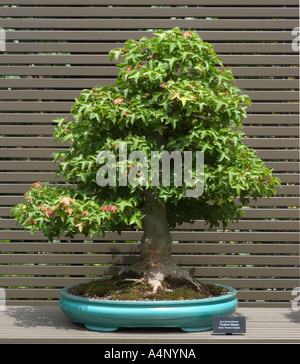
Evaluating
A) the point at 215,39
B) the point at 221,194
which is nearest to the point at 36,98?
the point at 215,39

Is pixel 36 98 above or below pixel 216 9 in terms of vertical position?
below

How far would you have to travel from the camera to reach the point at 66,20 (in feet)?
12.5

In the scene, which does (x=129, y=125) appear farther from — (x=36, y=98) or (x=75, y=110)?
(x=36, y=98)

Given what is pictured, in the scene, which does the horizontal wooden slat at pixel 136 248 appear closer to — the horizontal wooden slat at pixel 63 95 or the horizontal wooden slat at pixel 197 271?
the horizontal wooden slat at pixel 197 271

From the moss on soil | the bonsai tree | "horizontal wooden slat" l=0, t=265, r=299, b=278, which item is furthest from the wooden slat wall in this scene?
the bonsai tree

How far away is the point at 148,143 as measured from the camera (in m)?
2.96

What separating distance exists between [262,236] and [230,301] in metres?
0.82

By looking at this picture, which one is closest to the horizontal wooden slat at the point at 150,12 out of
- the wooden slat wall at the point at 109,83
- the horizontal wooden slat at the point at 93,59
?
the wooden slat wall at the point at 109,83

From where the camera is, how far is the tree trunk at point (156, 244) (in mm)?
3160

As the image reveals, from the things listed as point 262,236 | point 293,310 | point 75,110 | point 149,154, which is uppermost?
point 75,110

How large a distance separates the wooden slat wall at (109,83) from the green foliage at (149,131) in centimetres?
75

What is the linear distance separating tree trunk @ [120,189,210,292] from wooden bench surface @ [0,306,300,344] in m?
0.33

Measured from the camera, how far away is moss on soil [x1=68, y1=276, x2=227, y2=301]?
2947 mm

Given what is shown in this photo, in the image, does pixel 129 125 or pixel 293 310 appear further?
pixel 293 310
